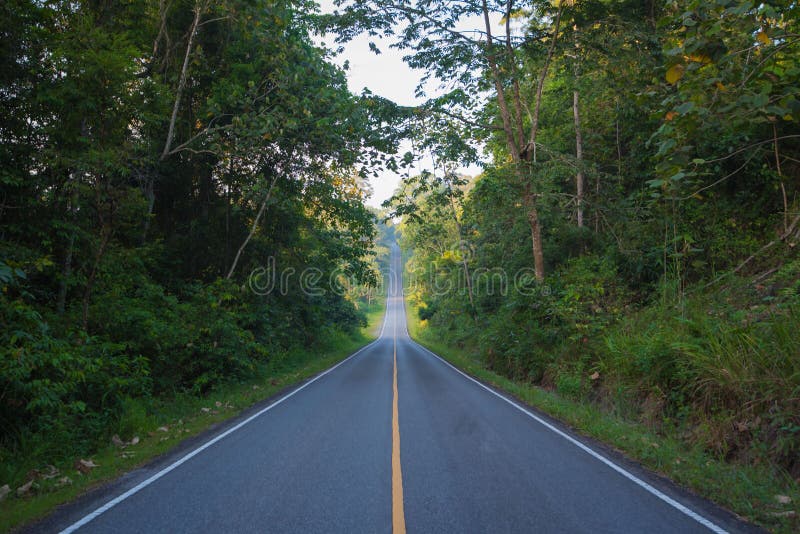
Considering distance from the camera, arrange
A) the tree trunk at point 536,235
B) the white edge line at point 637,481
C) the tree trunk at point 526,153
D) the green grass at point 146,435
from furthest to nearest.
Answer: the tree trunk at point 536,235 < the tree trunk at point 526,153 < the green grass at point 146,435 < the white edge line at point 637,481

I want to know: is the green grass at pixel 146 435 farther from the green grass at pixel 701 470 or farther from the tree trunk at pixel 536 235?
the tree trunk at pixel 536 235

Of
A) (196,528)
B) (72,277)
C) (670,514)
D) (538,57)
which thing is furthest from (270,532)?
(538,57)

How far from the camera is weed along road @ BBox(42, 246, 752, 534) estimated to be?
12.5 ft

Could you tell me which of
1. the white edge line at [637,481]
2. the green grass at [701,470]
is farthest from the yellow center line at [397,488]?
the green grass at [701,470]

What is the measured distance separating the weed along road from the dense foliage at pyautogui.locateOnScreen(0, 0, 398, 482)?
7.49 feet

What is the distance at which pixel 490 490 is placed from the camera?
4504mm

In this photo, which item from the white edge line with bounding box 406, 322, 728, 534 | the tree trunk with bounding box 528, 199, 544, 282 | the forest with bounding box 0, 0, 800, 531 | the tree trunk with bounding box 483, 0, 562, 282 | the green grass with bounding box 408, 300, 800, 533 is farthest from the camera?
the tree trunk with bounding box 528, 199, 544, 282

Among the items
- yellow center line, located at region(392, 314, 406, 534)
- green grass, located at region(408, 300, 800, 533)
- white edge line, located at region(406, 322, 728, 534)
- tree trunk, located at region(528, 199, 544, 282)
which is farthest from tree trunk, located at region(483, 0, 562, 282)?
yellow center line, located at region(392, 314, 406, 534)

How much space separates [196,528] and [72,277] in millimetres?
6604

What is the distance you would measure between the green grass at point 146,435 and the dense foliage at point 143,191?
38 centimetres

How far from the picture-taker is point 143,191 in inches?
476

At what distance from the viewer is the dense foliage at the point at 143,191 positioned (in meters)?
6.70

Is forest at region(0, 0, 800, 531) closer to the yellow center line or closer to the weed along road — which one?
the weed along road

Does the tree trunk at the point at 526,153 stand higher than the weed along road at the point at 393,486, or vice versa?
the tree trunk at the point at 526,153
